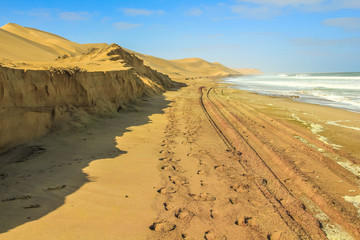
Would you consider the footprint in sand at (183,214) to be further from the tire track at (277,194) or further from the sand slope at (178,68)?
the sand slope at (178,68)

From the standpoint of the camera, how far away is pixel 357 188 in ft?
14.1

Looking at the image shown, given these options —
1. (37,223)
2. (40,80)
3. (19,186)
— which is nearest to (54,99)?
(40,80)

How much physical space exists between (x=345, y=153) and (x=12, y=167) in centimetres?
766

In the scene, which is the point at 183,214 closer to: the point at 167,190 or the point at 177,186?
the point at 167,190

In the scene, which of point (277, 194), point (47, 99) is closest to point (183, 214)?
point (277, 194)

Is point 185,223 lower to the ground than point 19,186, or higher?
lower

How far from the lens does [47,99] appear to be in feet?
→ 19.8

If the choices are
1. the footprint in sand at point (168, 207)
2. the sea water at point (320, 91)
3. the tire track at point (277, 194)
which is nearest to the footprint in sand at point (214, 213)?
the footprint in sand at point (168, 207)

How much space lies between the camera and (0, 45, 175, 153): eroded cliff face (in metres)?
4.85

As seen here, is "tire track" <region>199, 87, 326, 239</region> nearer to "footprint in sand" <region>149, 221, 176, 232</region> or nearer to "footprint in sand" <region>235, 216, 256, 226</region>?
"footprint in sand" <region>235, 216, 256, 226</region>

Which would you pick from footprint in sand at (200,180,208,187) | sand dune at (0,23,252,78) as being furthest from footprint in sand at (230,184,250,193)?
sand dune at (0,23,252,78)

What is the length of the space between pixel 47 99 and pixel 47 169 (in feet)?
8.76

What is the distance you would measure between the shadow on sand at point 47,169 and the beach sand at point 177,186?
2 cm

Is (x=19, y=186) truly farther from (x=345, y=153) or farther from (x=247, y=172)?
(x=345, y=153)
